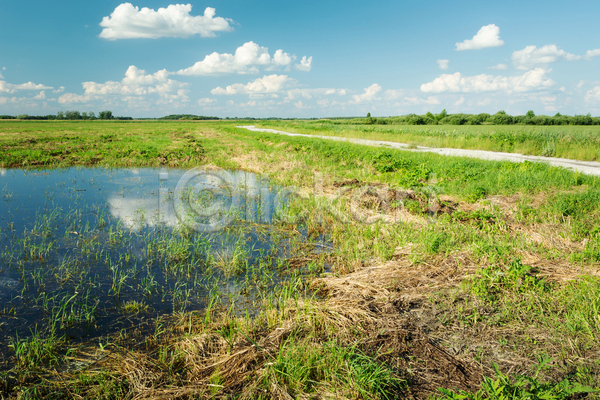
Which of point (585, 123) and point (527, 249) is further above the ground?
point (585, 123)

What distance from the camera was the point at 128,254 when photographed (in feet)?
19.7

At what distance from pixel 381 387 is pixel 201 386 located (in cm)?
165

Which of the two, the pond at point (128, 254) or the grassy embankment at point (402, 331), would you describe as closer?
the grassy embankment at point (402, 331)

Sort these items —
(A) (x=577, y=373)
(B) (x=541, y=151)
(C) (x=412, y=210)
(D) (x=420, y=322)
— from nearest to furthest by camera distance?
(A) (x=577, y=373)
(D) (x=420, y=322)
(C) (x=412, y=210)
(B) (x=541, y=151)

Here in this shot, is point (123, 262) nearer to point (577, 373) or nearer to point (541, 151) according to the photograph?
point (577, 373)

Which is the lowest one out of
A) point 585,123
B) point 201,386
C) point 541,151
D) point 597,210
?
point 201,386

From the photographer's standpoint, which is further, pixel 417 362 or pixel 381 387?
pixel 417 362

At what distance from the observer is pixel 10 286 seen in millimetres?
4730

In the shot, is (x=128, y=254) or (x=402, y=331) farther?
(x=128, y=254)

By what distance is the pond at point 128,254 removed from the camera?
4.27 m

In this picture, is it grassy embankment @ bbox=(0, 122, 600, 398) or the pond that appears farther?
the pond

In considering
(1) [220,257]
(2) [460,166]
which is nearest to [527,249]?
(1) [220,257]

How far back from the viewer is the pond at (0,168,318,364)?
4270 millimetres

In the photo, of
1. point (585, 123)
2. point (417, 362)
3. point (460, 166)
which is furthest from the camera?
point (585, 123)
